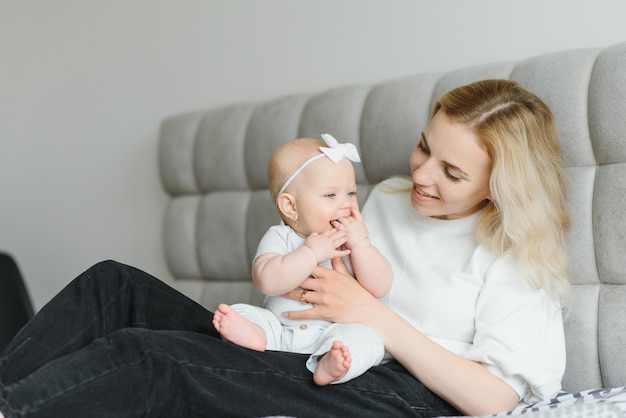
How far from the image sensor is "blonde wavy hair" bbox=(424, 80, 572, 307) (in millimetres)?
1533

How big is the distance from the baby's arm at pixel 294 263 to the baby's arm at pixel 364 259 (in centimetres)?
3

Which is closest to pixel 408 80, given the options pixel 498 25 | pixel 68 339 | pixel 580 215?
pixel 498 25

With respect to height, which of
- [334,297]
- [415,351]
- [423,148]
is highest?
[423,148]

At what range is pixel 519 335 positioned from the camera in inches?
58.7

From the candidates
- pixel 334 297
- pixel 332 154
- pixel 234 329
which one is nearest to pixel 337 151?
pixel 332 154

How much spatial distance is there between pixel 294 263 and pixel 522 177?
477 millimetres

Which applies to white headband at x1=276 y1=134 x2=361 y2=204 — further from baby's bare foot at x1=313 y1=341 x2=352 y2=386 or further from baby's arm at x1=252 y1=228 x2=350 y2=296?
baby's bare foot at x1=313 y1=341 x2=352 y2=386

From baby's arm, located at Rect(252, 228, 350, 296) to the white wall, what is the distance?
0.77 metres

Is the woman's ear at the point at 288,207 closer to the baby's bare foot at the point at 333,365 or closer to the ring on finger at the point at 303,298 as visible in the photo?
the ring on finger at the point at 303,298

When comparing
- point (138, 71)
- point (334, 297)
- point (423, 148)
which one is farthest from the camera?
point (138, 71)

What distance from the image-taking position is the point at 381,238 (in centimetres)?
181

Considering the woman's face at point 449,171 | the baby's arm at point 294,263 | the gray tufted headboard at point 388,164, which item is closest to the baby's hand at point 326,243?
the baby's arm at point 294,263

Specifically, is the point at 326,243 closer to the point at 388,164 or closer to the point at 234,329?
the point at 234,329

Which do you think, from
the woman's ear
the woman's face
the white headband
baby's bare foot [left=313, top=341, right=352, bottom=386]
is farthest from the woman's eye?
baby's bare foot [left=313, top=341, right=352, bottom=386]
